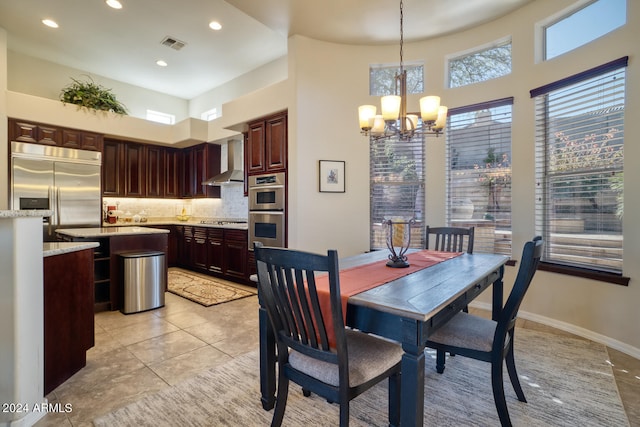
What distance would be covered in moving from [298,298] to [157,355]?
1.82 metres

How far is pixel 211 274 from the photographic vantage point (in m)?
5.40

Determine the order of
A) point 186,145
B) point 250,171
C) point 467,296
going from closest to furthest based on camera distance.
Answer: point 467,296, point 250,171, point 186,145

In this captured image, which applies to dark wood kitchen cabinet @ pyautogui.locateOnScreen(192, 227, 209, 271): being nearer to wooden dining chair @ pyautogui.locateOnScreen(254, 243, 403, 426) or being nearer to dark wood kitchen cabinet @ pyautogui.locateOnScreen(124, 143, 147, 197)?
dark wood kitchen cabinet @ pyautogui.locateOnScreen(124, 143, 147, 197)

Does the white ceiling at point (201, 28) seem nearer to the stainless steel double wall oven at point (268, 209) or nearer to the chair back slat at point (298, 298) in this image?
the stainless steel double wall oven at point (268, 209)

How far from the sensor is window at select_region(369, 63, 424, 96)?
4098 millimetres

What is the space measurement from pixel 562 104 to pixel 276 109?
10.6 feet

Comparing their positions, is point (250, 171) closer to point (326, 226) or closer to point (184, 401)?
point (326, 226)

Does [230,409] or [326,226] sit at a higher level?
[326,226]

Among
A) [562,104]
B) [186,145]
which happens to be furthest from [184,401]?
[186,145]

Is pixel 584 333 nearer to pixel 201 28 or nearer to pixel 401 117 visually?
pixel 401 117

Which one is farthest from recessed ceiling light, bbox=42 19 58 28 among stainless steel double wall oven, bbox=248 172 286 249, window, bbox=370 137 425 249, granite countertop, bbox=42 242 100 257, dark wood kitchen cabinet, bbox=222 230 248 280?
window, bbox=370 137 425 249

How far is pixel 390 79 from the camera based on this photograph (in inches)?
165

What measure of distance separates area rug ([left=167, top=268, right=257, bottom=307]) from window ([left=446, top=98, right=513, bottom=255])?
3.02m

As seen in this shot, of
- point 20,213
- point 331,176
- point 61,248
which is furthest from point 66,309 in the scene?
point 331,176
